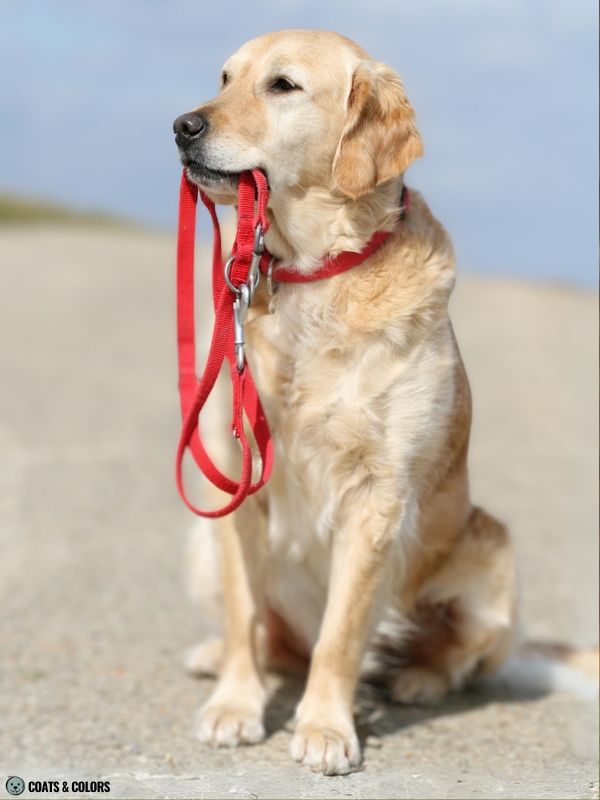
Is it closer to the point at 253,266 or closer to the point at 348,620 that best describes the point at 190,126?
the point at 253,266

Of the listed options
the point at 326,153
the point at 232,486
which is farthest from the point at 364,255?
the point at 232,486

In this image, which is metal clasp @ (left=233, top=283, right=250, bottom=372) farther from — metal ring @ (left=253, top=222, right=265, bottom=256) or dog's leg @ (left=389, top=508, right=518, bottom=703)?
dog's leg @ (left=389, top=508, right=518, bottom=703)

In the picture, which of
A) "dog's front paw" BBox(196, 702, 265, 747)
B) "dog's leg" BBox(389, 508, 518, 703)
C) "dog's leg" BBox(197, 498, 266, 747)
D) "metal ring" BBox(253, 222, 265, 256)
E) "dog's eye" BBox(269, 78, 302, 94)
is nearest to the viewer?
"metal ring" BBox(253, 222, 265, 256)

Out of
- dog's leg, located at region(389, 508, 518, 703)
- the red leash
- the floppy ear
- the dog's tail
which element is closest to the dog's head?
the floppy ear

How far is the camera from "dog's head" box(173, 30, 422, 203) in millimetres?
3203

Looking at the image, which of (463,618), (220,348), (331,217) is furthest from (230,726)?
(331,217)

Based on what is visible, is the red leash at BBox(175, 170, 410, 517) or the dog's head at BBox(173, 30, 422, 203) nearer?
the red leash at BBox(175, 170, 410, 517)

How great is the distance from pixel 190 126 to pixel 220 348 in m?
0.59

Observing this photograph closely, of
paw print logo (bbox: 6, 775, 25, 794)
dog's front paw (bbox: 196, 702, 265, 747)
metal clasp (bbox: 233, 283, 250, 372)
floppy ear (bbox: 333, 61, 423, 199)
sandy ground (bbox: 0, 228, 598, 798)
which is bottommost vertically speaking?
sandy ground (bbox: 0, 228, 598, 798)

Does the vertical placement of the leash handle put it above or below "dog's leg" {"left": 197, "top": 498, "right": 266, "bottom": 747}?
above

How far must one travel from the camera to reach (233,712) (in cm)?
347

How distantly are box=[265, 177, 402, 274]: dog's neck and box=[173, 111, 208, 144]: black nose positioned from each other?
34 centimetres

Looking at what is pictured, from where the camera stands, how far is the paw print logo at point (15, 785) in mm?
2951

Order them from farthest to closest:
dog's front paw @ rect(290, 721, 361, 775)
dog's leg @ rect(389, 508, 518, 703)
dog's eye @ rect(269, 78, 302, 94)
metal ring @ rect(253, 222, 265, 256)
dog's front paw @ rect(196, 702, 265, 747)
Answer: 1. dog's leg @ rect(389, 508, 518, 703)
2. dog's front paw @ rect(196, 702, 265, 747)
3. dog's eye @ rect(269, 78, 302, 94)
4. dog's front paw @ rect(290, 721, 361, 775)
5. metal ring @ rect(253, 222, 265, 256)
